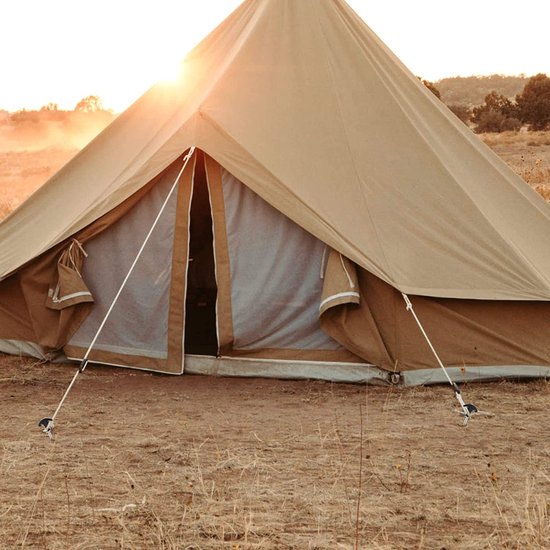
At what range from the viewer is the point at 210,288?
8672 mm

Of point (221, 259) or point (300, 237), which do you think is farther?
point (221, 259)

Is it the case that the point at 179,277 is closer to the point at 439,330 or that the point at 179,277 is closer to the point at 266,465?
the point at 439,330

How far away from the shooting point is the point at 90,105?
171 ft

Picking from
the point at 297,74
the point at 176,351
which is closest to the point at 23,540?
the point at 176,351

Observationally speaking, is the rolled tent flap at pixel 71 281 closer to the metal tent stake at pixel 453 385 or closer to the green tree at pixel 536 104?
the metal tent stake at pixel 453 385

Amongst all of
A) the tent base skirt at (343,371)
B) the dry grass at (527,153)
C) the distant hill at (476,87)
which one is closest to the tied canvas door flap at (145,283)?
the tent base skirt at (343,371)

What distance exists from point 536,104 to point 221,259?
25.7 metres

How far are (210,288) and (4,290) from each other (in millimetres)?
1949

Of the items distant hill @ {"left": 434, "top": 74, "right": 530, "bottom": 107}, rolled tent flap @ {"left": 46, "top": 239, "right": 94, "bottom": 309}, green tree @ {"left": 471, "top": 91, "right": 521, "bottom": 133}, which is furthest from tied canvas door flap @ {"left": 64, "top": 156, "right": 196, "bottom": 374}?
distant hill @ {"left": 434, "top": 74, "right": 530, "bottom": 107}

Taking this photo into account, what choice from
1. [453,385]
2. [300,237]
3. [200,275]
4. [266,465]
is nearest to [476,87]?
[200,275]

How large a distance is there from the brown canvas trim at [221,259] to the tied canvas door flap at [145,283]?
0.15 meters

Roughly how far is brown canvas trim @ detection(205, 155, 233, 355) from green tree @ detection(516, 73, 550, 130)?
82.5 ft

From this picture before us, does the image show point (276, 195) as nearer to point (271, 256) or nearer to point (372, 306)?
point (271, 256)

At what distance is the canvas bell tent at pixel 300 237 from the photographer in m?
6.43
